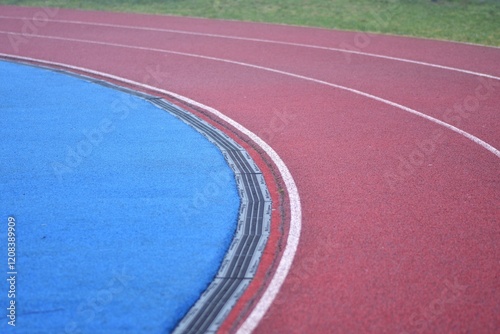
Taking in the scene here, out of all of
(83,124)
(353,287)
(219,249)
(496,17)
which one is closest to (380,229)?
(353,287)

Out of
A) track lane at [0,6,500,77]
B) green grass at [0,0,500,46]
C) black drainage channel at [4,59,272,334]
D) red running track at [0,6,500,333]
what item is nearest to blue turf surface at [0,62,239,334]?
black drainage channel at [4,59,272,334]

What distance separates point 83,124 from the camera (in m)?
9.71

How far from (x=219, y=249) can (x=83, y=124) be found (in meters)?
4.54

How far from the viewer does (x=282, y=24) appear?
60.1 feet

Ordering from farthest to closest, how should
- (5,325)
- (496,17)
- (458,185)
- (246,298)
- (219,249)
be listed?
(496,17) → (458,185) → (219,249) → (246,298) → (5,325)

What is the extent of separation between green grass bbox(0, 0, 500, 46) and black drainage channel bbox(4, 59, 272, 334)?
31.4 ft

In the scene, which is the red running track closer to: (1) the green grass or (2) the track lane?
(2) the track lane

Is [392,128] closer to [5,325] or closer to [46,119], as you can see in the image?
[46,119]

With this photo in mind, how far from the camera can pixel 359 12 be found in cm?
1953

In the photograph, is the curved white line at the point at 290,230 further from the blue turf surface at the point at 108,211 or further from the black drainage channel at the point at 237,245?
the blue turf surface at the point at 108,211

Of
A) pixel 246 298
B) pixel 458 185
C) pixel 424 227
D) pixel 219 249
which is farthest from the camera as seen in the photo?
pixel 458 185

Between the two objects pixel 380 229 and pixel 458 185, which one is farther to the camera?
pixel 458 185

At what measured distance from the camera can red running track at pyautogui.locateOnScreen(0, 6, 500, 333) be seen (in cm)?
512

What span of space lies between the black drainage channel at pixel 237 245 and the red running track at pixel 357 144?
152 millimetres
